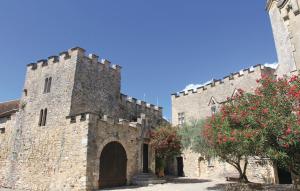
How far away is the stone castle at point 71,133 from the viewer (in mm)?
14672

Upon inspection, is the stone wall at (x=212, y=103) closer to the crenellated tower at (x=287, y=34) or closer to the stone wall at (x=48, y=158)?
the crenellated tower at (x=287, y=34)

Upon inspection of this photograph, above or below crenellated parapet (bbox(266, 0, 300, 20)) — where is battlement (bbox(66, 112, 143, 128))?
below

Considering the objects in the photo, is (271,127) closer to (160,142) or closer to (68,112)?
(160,142)

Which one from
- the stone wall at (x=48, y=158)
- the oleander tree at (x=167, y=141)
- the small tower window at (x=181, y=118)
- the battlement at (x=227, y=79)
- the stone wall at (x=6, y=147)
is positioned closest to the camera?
the stone wall at (x=48, y=158)

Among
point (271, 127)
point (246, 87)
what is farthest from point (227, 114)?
point (246, 87)

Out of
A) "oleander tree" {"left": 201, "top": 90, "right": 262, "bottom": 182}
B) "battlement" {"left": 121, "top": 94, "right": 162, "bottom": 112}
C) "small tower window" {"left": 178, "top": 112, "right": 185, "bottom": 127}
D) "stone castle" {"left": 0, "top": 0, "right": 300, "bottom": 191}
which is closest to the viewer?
"oleander tree" {"left": 201, "top": 90, "right": 262, "bottom": 182}

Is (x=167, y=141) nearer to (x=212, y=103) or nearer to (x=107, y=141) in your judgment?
(x=107, y=141)

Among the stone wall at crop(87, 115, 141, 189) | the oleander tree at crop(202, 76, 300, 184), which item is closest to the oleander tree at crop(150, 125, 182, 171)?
the stone wall at crop(87, 115, 141, 189)

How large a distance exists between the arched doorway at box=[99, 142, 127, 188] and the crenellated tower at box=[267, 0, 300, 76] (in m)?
11.7

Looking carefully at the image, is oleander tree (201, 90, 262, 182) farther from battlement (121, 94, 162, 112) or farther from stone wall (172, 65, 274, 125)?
battlement (121, 94, 162, 112)

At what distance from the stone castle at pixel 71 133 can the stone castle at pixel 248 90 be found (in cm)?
548

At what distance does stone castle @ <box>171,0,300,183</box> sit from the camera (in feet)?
50.3

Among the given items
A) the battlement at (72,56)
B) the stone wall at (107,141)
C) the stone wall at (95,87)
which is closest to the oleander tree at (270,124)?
the stone wall at (107,141)

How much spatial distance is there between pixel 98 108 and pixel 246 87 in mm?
11818
